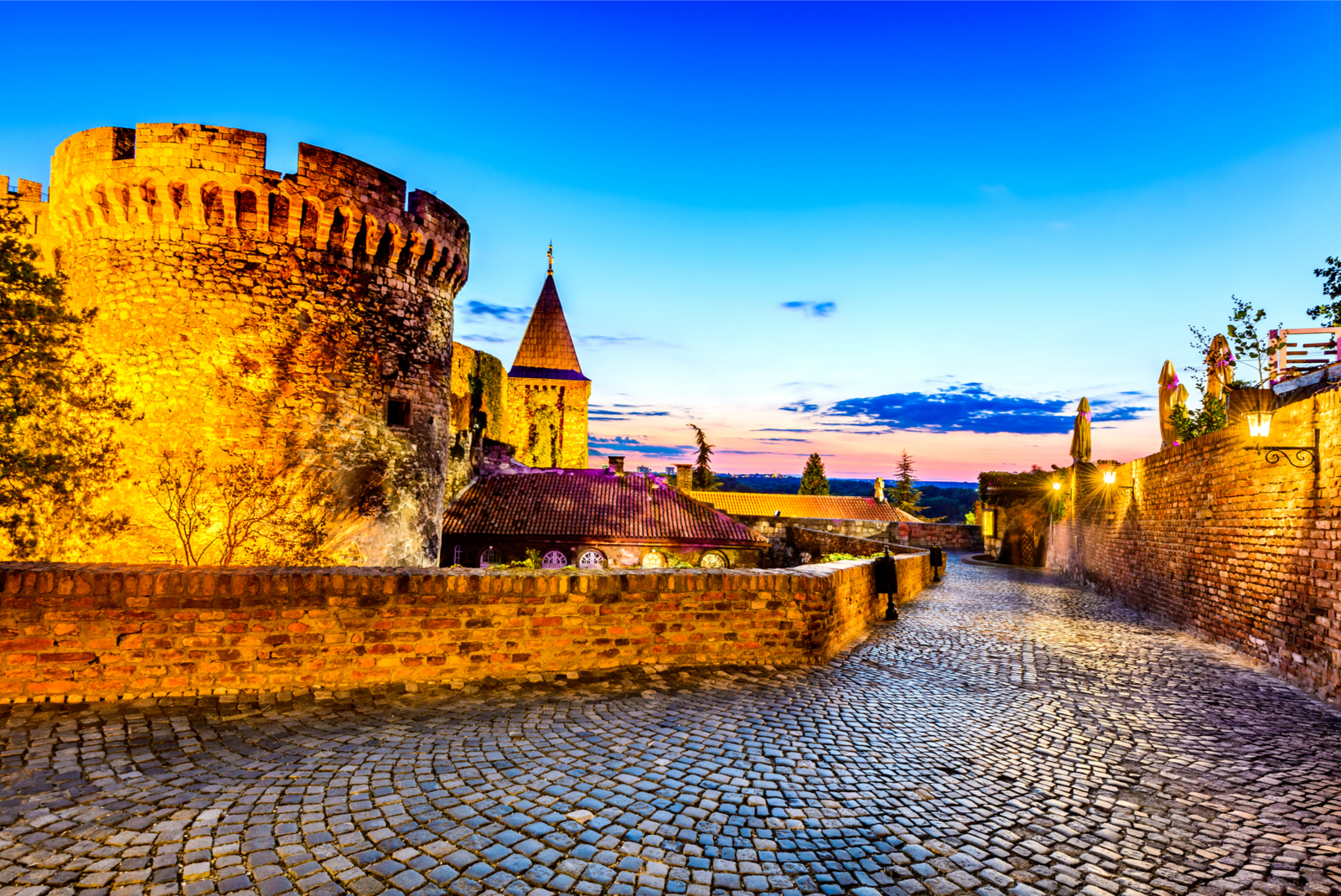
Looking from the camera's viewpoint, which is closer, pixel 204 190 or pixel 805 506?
pixel 204 190

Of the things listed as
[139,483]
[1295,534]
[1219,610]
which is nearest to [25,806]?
[139,483]

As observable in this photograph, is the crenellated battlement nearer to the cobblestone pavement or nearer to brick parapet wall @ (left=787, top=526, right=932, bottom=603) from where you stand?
the cobblestone pavement

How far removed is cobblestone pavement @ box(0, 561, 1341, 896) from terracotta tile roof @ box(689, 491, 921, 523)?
39868 mm

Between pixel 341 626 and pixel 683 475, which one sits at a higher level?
pixel 683 475

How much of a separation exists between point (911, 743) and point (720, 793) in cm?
190

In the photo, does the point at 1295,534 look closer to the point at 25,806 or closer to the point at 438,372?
the point at 25,806

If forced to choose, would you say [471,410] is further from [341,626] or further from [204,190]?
[341,626]

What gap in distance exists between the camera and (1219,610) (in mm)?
9375

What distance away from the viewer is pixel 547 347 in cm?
4891

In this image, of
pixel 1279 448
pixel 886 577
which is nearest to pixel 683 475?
pixel 886 577

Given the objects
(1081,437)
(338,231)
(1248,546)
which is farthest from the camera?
(1081,437)

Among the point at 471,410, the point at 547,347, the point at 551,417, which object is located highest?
the point at 547,347

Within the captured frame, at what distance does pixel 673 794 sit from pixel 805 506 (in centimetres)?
Result: 4587

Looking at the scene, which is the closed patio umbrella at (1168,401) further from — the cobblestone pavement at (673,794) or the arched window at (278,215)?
the arched window at (278,215)
